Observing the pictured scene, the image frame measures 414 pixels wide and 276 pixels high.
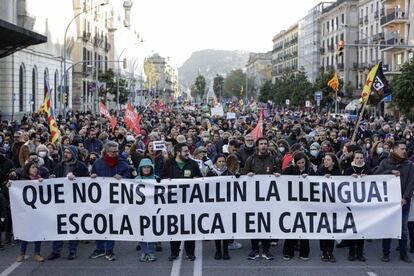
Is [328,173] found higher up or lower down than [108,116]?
lower down

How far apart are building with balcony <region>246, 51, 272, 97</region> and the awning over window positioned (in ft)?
354

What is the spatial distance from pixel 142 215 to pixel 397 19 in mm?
50943

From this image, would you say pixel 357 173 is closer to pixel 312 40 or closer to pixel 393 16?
pixel 393 16

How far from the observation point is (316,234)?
30.8 ft

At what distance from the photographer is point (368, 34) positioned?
234 ft

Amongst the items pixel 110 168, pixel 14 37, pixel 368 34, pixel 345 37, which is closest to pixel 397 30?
pixel 368 34

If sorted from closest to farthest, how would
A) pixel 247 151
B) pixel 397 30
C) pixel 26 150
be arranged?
pixel 247 151 → pixel 26 150 → pixel 397 30

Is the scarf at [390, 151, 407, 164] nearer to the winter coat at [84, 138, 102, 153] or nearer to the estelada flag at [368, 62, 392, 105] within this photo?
the estelada flag at [368, 62, 392, 105]

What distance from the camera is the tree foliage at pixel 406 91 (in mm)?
37500

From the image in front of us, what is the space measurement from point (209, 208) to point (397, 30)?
5261cm

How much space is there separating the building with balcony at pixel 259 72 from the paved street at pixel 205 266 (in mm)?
128285

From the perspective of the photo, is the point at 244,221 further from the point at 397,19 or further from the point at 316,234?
the point at 397,19

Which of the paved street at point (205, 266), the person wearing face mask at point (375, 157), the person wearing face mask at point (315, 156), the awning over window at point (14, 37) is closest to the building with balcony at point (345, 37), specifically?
the awning over window at point (14, 37)


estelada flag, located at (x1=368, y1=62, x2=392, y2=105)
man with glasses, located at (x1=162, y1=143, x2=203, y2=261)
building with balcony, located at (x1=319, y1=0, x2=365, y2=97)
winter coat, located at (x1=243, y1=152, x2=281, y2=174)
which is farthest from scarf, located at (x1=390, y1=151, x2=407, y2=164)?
building with balcony, located at (x1=319, y1=0, x2=365, y2=97)
